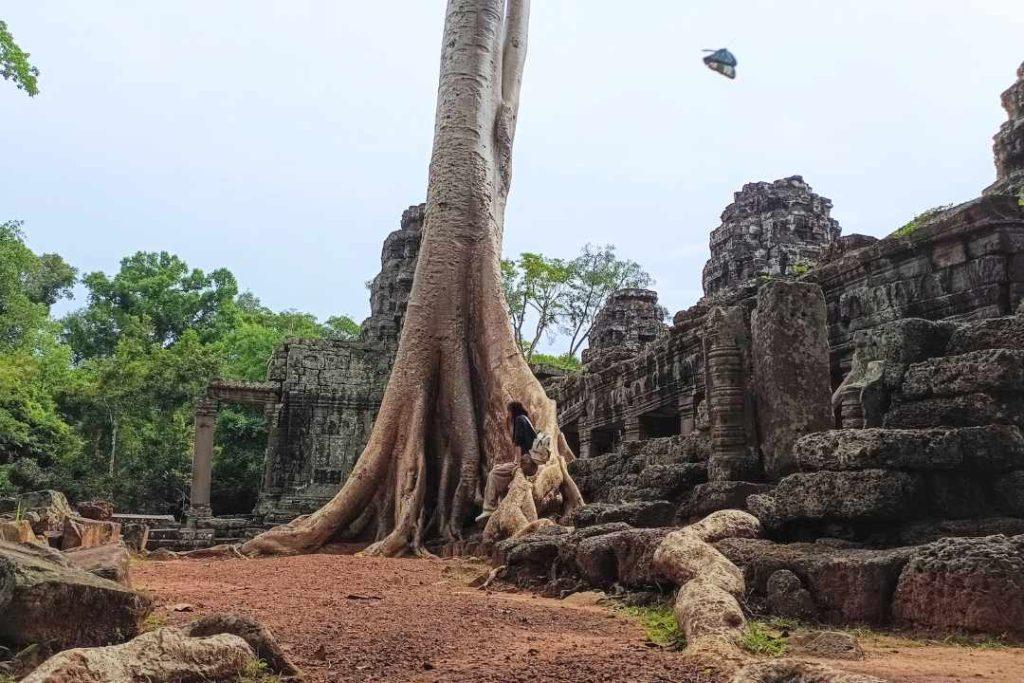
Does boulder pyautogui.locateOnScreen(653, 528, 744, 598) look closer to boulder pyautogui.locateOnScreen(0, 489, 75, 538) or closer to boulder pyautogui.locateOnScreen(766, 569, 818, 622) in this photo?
boulder pyautogui.locateOnScreen(766, 569, 818, 622)

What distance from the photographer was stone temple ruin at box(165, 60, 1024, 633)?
10.6ft

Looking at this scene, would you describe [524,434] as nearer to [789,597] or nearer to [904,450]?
[904,450]

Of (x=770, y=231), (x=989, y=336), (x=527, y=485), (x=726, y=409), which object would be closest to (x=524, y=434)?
(x=527, y=485)

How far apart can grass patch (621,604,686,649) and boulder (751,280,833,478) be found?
187 cm

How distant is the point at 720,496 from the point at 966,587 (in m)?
2.37

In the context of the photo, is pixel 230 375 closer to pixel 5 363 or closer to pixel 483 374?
pixel 5 363

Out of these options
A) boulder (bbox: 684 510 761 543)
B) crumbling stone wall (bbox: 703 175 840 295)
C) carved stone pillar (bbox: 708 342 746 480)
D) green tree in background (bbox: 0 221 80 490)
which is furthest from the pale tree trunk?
green tree in background (bbox: 0 221 80 490)

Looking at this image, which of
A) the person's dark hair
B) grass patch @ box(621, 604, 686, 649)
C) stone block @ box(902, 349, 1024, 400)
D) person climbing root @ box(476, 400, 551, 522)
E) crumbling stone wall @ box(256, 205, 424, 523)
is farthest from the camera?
crumbling stone wall @ box(256, 205, 424, 523)

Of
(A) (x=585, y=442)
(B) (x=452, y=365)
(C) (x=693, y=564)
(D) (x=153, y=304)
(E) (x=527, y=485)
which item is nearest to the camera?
(C) (x=693, y=564)

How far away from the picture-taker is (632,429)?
12273 millimetres

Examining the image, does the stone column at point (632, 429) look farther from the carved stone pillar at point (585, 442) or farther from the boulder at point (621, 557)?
the boulder at point (621, 557)

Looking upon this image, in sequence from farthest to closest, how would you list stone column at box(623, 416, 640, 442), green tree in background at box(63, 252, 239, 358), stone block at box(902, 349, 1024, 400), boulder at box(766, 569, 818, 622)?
green tree in background at box(63, 252, 239, 358) < stone column at box(623, 416, 640, 442) < stone block at box(902, 349, 1024, 400) < boulder at box(766, 569, 818, 622)

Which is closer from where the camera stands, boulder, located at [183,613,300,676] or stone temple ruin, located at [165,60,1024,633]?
boulder, located at [183,613,300,676]

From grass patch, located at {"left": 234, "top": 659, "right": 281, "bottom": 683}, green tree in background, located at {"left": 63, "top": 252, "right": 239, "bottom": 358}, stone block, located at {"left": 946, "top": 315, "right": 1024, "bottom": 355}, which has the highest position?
green tree in background, located at {"left": 63, "top": 252, "right": 239, "bottom": 358}
